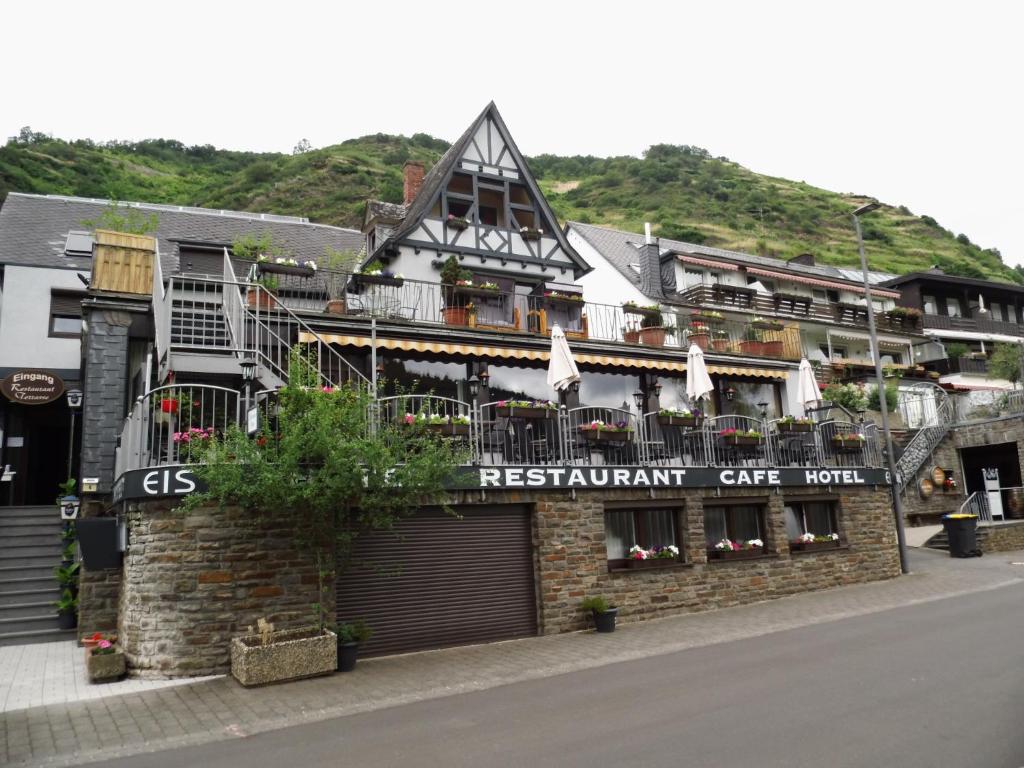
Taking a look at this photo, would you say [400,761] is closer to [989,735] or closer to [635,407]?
[989,735]

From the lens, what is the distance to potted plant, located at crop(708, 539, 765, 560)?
15547mm

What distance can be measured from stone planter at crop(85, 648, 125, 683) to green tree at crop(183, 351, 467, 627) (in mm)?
2130

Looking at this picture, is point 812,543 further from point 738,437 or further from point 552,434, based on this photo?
point 552,434

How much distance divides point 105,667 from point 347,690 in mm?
3251

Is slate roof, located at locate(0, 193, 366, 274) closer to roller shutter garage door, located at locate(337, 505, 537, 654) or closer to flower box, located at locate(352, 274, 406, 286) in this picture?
flower box, located at locate(352, 274, 406, 286)

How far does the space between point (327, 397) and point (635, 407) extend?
32.4 ft

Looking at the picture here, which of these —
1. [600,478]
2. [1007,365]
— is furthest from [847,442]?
[1007,365]

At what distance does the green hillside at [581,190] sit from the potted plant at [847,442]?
40437 mm

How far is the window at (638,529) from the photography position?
14508 millimetres

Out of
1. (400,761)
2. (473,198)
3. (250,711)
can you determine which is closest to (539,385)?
(473,198)

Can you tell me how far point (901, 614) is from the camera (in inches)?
516

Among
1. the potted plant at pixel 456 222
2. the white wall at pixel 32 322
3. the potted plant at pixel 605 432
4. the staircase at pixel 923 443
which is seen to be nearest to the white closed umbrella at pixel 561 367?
the potted plant at pixel 605 432

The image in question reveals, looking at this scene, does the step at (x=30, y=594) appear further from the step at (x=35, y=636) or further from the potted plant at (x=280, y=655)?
the potted plant at (x=280, y=655)

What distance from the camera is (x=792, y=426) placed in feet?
57.4
